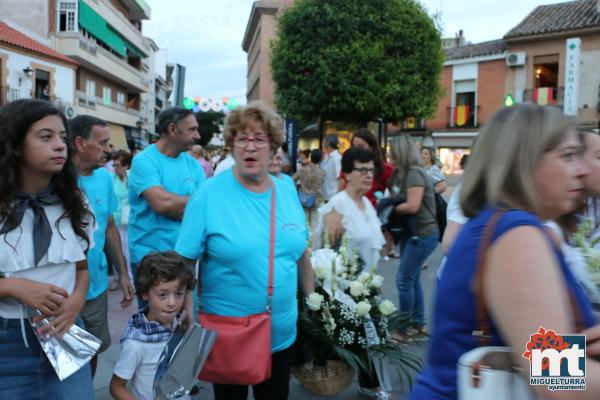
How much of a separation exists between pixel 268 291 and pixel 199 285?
400 mm

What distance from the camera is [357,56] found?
67.6 feet

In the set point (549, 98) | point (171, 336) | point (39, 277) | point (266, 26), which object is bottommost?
point (171, 336)

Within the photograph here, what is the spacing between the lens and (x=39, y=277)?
7.46 ft

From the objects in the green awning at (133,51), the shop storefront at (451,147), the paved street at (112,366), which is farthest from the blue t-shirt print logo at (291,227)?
the green awning at (133,51)

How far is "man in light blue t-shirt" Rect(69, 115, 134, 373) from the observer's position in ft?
11.1

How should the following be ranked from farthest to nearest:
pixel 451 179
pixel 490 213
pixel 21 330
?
pixel 451 179
pixel 21 330
pixel 490 213

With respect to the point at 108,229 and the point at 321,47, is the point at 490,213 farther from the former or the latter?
the point at 321,47

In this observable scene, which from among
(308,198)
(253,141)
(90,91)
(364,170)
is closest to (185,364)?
(253,141)

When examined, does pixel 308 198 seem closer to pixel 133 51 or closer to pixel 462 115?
pixel 462 115

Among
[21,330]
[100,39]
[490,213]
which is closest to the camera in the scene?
[490,213]

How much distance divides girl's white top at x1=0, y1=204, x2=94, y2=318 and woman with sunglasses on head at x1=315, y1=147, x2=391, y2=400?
7.68 ft

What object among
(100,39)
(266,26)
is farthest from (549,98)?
(100,39)

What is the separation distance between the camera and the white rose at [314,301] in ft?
11.5

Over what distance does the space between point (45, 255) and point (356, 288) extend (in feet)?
6.91
